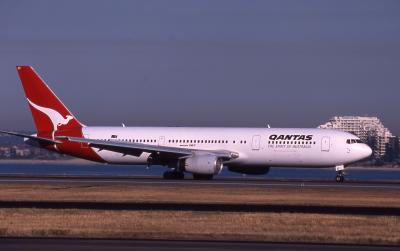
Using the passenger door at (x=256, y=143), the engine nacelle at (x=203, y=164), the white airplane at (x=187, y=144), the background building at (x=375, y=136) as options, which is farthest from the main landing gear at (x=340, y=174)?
the background building at (x=375, y=136)

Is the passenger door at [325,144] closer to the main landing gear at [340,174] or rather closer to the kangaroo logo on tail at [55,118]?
the main landing gear at [340,174]

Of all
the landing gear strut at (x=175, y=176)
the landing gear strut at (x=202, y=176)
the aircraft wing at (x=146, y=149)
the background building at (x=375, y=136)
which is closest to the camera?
the landing gear strut at (x=202, y=176)

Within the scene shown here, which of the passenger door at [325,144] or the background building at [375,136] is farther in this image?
the background building at [375,136]

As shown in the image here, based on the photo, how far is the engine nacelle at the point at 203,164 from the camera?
2265 inches

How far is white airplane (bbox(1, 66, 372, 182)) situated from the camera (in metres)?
59.8

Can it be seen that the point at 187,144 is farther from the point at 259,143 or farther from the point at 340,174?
the point at 340,174

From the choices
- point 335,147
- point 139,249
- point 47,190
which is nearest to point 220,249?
point 139,249

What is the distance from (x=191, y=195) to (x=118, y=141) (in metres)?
21.3

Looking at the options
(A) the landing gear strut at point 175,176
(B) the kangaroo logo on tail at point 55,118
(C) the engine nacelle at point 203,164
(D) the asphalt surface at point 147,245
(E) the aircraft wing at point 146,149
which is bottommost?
(D) the asphalt surface at point 147,245

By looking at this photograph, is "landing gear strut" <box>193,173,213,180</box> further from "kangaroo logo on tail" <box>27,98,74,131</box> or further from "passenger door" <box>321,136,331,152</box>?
"kangaroo logo on tail" <box>27,98,74,131</box>

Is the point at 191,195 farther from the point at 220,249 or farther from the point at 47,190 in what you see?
the point at 220,249

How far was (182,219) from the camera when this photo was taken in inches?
1174

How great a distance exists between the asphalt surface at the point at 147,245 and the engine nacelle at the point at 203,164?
34.6 meters

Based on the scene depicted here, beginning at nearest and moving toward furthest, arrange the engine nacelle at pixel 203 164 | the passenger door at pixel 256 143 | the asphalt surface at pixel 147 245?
the asphalt surface at pixel 147 245 → the engine nacelle at pixel 203 164 → the passenger door at pixel 256 143
